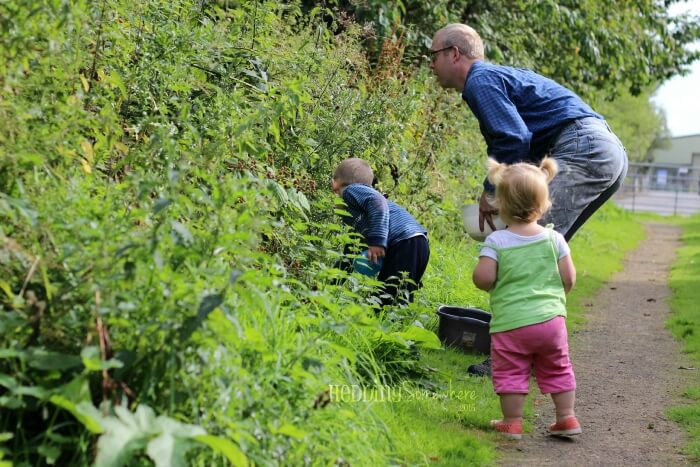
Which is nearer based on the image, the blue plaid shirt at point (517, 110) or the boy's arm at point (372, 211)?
the blue plaid shirt at point (517, 110)

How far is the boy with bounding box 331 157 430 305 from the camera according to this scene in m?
6.52

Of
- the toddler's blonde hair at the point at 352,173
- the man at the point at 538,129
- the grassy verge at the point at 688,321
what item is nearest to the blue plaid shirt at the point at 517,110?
the man at the point at 538,129

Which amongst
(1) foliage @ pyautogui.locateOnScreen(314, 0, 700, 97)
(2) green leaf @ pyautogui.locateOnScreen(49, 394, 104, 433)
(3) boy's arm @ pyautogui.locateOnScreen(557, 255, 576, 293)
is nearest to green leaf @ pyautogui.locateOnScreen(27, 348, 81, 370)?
(2) green leaf @ pyautogui.locateOnScreen(49, 394, 104, 433)

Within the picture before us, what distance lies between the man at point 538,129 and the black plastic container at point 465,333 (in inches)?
20.0

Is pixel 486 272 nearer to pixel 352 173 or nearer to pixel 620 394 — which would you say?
pixel 620 394

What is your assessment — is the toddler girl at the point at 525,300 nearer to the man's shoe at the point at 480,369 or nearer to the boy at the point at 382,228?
the man's shoe at the point at 480,369

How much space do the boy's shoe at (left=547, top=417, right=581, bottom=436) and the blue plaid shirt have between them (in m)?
1.67

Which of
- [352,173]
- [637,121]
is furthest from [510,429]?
[637,121]

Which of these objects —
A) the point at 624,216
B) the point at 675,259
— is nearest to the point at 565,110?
the point at 675,259

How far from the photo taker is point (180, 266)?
11.4ft

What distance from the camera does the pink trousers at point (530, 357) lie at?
15.6ft

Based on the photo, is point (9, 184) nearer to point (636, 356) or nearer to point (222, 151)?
point (222, 151)

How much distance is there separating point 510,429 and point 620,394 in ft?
4.73

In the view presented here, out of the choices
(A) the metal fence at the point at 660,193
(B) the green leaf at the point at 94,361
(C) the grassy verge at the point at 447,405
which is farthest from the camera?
(A) the metal fence at the point at 660,193
